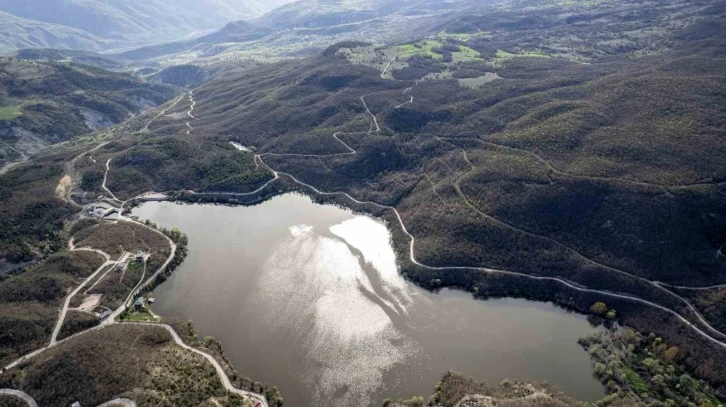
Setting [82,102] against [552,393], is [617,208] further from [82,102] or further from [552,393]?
[82,102]

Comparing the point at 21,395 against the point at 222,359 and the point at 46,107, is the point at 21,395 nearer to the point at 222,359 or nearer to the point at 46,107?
the point at 222,359

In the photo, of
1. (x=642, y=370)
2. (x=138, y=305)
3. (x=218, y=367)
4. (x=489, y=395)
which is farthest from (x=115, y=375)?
(x=642, y=370)

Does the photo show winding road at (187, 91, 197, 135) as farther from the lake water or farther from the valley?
the lake water

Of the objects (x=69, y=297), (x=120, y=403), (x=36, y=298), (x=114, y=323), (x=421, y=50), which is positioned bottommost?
(x=114, y=323)

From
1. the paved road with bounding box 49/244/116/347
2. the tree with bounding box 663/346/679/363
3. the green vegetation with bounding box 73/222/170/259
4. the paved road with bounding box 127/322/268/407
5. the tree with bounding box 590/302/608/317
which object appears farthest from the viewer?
the green vegetation with bounding box 73/222/170/259

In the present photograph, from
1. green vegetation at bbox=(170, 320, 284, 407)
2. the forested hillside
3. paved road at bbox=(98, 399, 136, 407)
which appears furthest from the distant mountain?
paved road at bbox=(98, 399, 136, 407)
